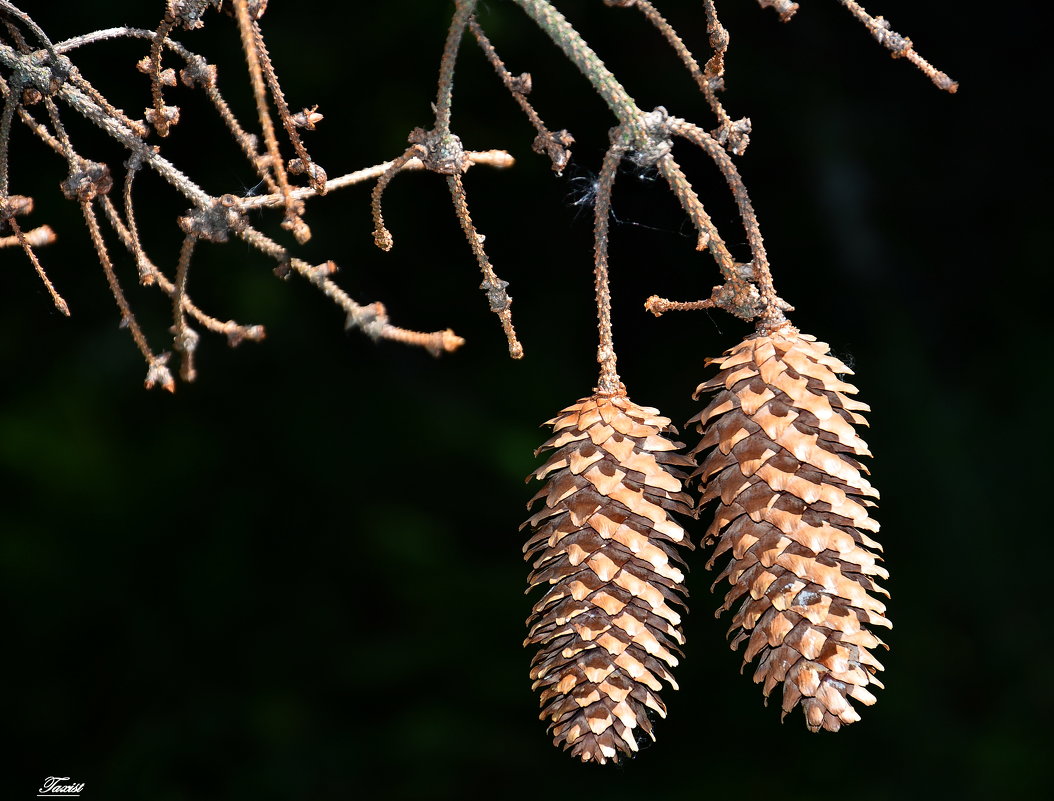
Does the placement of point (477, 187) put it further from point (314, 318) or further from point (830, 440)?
point (830, 440)

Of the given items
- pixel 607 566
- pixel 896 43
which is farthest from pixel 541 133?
pixel 607 566

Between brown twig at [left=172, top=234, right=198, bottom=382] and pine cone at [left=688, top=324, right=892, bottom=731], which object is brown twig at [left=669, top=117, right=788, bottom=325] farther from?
brown twig at [left=172, top=234, right=198, bottom=382]

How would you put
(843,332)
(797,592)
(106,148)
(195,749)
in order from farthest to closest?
1. (843,332)
2. (195,749)
3. (106,148)
4. (797,592)

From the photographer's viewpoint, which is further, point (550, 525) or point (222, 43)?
point (222, 43)

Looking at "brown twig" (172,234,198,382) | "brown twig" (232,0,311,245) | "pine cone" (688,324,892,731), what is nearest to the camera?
"brown twig" (232,0,311,245)

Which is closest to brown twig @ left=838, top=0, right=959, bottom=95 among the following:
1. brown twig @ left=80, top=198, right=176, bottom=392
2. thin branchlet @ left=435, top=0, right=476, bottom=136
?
thin branchlet @ left=435, top=0, right=476, bottom=136

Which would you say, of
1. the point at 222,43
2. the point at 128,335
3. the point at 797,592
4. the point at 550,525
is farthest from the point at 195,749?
the point at 797,592
